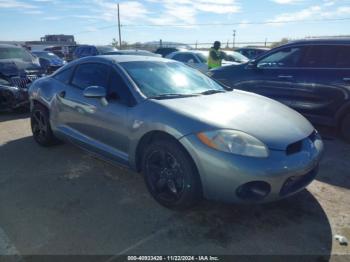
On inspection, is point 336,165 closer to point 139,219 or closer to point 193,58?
point 139,219

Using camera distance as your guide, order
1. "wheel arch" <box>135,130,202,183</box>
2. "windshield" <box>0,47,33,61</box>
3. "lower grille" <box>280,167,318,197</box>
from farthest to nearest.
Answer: "windshield" <box>0,47,33,61</box>, "wheel arch" <box>135,130,202,183</box>, "lower grille" <box>280,167,318,197</box>

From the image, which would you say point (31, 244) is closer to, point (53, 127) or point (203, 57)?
point (53, 127)

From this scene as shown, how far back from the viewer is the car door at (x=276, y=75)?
5828mm

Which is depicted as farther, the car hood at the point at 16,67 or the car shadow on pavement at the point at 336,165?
the car hood at the point at 16,67

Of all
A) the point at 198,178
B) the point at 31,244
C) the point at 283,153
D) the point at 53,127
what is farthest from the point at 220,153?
the point at 53,127

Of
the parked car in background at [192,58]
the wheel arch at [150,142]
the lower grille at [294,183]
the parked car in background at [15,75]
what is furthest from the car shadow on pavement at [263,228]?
the parked car in background at [192,58]

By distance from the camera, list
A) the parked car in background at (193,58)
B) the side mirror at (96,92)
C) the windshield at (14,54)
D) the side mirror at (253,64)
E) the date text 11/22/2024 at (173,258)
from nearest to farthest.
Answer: the date text 11/22/2024 at (173,258)
the side mirror at (96,92)
the side mirror at (253,64)
the windshield at (14,54)
the parked car in background at (193,58)

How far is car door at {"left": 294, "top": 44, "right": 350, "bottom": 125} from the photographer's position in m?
5.28

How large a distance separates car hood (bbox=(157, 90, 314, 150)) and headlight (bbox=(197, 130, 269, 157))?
0.06 m

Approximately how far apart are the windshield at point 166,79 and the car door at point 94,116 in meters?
0.31

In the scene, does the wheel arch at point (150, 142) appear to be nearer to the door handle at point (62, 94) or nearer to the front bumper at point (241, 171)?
the front bumper at point (241, 171)

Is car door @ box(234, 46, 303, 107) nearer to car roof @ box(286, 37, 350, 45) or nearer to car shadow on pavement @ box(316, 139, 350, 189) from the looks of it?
car roof @ box(286, 37, 350, 45)

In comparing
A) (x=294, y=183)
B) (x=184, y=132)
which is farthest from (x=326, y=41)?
(x=184, y=132)

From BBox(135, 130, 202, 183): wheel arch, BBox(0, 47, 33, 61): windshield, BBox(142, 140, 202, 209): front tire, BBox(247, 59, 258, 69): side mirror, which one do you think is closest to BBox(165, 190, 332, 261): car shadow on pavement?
BBox(142, 140, 202, 209): front tire
